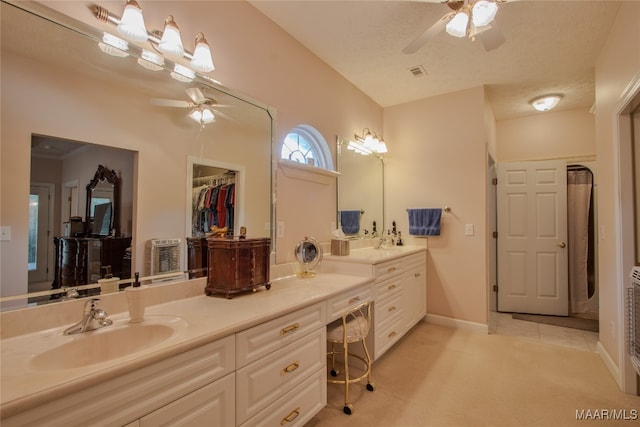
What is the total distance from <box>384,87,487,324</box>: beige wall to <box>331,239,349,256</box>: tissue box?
1374 mm

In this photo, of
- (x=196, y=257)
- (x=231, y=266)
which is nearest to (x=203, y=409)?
(x=231, y=266)

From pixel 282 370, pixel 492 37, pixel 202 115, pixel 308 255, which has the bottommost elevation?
pixel 282 370

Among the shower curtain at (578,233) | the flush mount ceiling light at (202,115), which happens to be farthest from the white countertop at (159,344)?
the shower curtain at (578,233)

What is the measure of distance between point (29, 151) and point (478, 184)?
3.62 metres

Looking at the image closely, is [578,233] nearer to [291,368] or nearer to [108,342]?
[291,368]

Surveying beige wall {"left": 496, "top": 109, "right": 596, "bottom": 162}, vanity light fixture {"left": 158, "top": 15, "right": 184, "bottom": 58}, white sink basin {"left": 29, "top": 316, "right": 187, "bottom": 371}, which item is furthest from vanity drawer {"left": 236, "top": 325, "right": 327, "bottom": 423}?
beige wall {"left": 496, "top": 109, "right": 596, "bottom": 162}

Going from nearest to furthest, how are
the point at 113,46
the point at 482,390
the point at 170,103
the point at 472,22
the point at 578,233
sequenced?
the point at 113,46
the point at 170,103
the point at 472,22
the point at 482,390
the point at 578,233

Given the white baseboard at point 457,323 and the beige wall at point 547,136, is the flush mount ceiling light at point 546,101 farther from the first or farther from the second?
the white baseboard at point 457,323

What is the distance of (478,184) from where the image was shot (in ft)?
10.8

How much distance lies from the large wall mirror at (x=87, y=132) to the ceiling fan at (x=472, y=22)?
144 centimetres

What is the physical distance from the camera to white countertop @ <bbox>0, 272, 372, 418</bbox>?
750mm

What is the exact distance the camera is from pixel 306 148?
2.72m

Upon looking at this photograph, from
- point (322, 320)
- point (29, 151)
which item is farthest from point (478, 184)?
point (29, 151)

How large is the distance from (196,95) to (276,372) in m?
1.57
